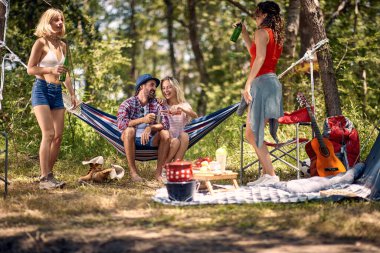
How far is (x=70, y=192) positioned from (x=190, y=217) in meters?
→ 1.17

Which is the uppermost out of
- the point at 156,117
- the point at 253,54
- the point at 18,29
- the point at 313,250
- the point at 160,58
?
the point at 160,58

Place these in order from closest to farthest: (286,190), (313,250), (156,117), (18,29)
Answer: (313,250) < (286,190) < (156,117) < (18,29)

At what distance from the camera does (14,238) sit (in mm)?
2559

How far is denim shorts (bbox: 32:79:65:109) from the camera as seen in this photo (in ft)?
13.0

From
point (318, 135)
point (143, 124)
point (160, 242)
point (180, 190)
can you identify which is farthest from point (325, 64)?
point (160, 242)

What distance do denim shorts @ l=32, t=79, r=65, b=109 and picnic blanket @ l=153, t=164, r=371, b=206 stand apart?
0.94 metres

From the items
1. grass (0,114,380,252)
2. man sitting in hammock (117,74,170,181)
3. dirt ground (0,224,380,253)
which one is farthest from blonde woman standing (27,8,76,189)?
dirt ground (0,224,380,253)

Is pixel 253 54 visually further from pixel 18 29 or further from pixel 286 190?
pixel 18 29

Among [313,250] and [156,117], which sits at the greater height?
Result: [156,117]

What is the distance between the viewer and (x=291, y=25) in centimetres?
710

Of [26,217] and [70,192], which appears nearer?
[26,217]

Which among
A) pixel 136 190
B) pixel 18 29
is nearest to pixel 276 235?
pixel 136 190

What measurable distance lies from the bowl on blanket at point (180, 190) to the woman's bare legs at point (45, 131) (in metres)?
1.00

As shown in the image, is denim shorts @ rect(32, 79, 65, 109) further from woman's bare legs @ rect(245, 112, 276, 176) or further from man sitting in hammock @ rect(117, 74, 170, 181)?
woman's bare legs @ rect(245, 112, 276, 176)
